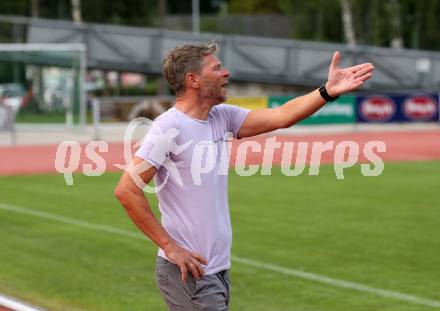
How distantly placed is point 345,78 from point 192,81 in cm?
80

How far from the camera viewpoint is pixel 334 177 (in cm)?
2288

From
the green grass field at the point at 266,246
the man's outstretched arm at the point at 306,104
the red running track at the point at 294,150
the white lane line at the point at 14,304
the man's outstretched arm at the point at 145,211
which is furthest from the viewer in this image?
the red running track at the point at 294,150

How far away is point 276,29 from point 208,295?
271ft

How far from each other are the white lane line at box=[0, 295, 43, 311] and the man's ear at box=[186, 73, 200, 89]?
4089 millimetres

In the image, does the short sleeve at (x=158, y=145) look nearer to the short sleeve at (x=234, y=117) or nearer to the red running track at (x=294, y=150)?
the short sleeve at (x=234, y=117)

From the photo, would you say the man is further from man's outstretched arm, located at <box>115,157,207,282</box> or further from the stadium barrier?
the stadium barrier

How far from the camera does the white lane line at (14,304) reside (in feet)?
30.8

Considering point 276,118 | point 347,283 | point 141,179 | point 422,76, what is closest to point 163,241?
point 141,179

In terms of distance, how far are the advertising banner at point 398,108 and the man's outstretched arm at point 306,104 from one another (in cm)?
3237

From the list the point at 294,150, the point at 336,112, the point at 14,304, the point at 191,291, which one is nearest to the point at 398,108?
the point at 336,112

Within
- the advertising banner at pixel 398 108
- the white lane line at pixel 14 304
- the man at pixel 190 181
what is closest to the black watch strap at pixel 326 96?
the man at pixel 190 181

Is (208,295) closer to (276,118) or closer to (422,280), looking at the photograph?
(276,118)

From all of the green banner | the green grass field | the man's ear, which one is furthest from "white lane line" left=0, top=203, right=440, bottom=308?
the green banner

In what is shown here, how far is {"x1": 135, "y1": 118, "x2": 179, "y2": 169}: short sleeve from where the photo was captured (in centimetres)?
568
